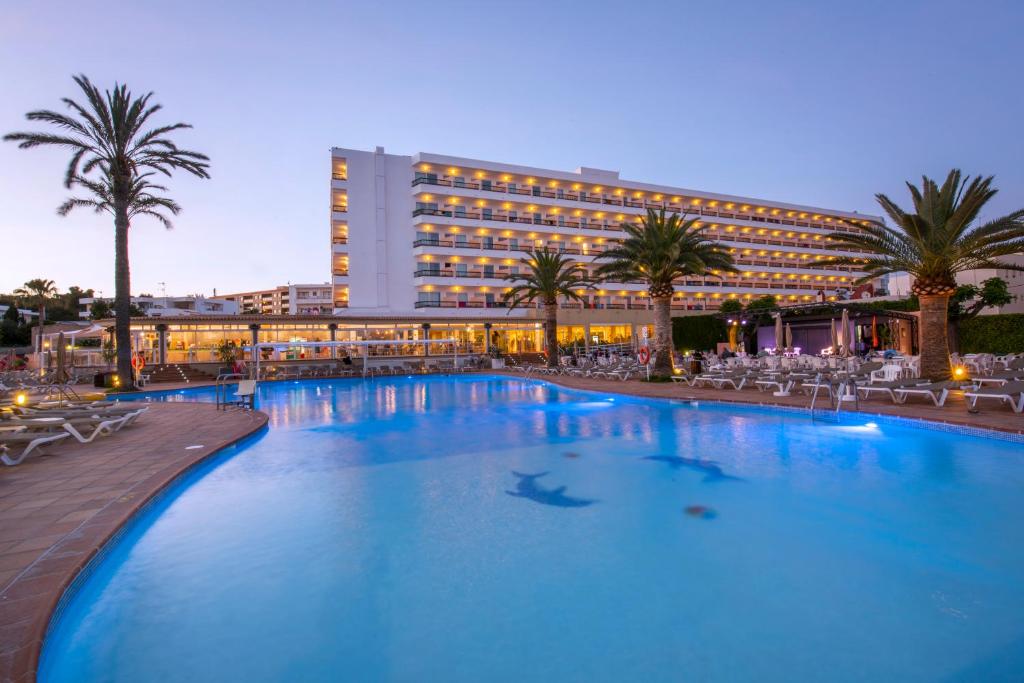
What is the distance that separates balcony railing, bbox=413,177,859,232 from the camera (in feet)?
145

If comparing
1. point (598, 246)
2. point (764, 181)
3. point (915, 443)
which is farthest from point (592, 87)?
point (764, 181)

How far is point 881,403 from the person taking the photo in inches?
492

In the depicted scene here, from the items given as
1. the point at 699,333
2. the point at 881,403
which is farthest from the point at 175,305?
the point at 881,403

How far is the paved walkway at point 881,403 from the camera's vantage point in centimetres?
934

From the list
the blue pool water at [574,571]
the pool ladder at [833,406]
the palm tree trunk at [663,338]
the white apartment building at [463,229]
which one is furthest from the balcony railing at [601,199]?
the blue pool water at [574,571]

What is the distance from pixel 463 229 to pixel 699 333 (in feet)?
67.2

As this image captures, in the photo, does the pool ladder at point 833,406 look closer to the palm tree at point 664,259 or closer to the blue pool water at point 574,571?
the blue pool water at point 574,571

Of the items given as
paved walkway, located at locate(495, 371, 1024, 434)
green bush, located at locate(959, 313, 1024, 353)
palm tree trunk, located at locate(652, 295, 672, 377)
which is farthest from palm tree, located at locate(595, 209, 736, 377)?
green bush, located at locate(959, 313, 1024, 353)

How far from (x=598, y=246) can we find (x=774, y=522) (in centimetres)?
4544

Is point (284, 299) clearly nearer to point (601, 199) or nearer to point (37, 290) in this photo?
point (37, 290)

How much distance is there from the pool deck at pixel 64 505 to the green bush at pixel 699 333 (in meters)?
35.0

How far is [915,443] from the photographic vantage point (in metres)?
9.15

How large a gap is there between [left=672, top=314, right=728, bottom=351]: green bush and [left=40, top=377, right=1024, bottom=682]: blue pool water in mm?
31516

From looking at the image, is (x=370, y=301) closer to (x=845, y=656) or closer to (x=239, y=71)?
(x=239, y=71)
